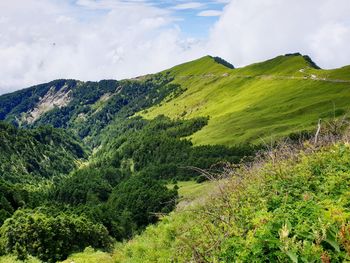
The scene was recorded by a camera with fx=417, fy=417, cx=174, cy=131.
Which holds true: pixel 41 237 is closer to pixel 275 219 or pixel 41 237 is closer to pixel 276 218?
pixel 276 218

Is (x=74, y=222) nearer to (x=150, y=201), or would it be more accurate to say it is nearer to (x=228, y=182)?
(x=150, y=201)

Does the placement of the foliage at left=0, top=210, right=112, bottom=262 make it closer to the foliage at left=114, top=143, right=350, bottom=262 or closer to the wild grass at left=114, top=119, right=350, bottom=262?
the wild grass at left=114, top=119, right=350, bottom=262

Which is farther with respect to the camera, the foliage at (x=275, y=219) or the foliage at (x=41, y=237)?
the foliage at (x=41, y=237)

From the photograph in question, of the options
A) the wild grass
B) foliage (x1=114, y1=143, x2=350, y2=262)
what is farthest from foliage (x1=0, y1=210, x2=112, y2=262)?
foliage (x1=114, y1=143, x2=350, y2=262)

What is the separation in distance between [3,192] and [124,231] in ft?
194

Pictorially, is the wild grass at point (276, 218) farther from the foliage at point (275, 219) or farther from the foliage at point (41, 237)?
the foliage at point (41, 237)

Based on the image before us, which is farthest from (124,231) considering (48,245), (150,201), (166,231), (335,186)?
(335,186)

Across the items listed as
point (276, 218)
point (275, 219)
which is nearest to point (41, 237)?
point (276, 218)

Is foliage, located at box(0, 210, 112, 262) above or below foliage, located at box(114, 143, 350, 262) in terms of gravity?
below

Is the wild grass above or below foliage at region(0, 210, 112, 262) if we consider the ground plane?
above

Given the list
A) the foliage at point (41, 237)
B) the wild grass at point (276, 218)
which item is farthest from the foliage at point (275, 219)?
the foliage at point (41, 237)

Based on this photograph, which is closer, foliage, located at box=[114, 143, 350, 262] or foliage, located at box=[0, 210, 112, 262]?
foliage, located at box=[114, 143, 350, 262]

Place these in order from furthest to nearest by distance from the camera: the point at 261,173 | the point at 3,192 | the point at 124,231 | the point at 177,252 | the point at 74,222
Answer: the point at 3,192, the point at 124,231, the point at 74,222, the point at 261,173, the point at 177,252

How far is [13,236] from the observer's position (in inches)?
3932
